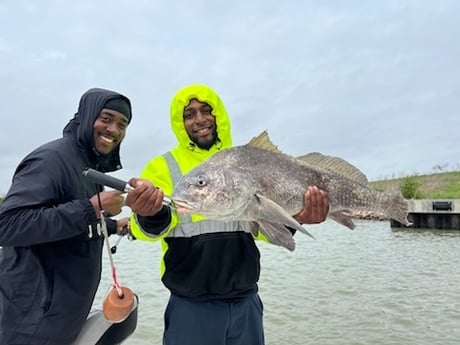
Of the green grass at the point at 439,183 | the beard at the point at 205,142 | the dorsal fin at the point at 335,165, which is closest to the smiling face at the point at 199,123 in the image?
the beard at the point at 205,142

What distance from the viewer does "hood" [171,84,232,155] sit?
367 centimetres

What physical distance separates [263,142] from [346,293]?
34.7 ft

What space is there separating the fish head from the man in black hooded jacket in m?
0.50

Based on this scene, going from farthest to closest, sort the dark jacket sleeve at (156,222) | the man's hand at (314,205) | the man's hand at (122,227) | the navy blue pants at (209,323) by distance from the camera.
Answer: the man's hand at (122,227) < the man's hand at (314,205) < the navy blue pants at (209,323) < the dark jacket sleeve at (156,222)

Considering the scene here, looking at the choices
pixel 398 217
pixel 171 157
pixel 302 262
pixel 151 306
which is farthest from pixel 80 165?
pixel 302 262

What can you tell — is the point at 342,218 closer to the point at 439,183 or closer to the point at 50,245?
the point at 50,245

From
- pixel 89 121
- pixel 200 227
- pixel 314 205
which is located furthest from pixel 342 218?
pixel 89 121

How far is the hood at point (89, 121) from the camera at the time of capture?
3490mm

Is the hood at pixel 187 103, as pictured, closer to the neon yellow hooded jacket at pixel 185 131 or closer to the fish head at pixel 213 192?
the neon yellow hooded jacket at pixel 185 131

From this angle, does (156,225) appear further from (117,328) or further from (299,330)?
(299,330)

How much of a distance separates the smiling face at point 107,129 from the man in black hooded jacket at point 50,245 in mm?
232

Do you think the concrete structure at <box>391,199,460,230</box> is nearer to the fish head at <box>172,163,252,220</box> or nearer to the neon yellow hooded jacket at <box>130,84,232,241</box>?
the neon yellow hooded jacket at <box>130,84,232,241</box>

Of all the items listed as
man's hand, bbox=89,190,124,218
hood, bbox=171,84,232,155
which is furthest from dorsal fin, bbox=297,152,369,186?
man's hand, bbox=89,190,124,218

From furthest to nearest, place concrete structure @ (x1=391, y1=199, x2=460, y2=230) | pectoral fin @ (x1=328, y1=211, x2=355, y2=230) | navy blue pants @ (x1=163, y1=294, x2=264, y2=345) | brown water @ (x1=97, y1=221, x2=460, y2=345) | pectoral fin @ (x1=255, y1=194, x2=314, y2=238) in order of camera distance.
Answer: concrete structure @ (x1=391, y1=199, x2=460, y2=230) → brown water @ (x1=97, y1=221, x2=460, y2=345) → pectoral fin @ (x1=328, y1=211, x2=355, y2=230) → navy blue pants @ (x1=163, y1=294, x2=264, y2=345) → pectoral fin @ (x1=255, y1=194, x2=314, y2=238)
